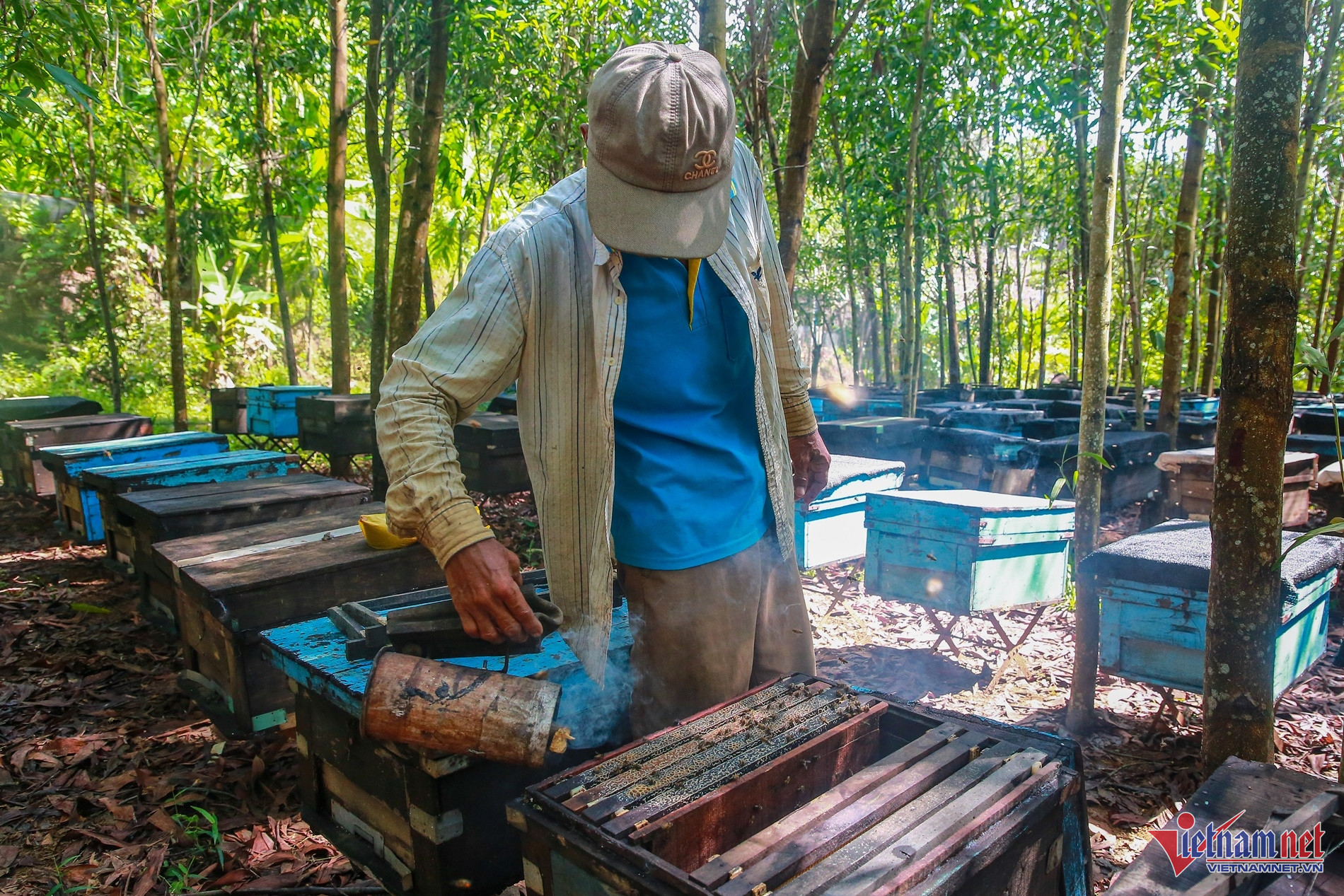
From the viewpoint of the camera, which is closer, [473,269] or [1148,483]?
[473,269]

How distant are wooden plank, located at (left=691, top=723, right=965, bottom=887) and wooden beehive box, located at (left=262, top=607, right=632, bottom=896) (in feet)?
2.57

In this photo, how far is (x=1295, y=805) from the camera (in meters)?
1.82

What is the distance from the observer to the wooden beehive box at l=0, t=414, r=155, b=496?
727 cm

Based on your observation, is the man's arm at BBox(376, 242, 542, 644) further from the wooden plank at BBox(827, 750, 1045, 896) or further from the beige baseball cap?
the wooden plank at BBox(827, 750, 1045, 896)

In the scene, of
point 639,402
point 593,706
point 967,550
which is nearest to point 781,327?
point 639,402

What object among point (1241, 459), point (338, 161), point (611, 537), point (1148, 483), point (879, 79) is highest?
point (879, 79)

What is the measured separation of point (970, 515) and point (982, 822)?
2598 mm

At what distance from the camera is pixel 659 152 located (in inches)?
76.0

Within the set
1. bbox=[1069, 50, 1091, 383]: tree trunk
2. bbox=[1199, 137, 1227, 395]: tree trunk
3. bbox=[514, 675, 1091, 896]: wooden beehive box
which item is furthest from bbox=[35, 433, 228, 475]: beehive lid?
bbox=[1199, 137, 1227, 395]: tree trunk

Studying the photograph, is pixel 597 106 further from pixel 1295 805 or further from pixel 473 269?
pixel 1295 805

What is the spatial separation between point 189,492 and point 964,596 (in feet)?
14.0

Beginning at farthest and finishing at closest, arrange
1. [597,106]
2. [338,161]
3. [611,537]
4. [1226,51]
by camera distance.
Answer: [338,161]
[1226,51]
[611,537]
[597,106]

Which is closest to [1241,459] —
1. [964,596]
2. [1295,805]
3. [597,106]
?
[1295,805]

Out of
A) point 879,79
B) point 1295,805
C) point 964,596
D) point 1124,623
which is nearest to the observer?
point 1295,805
